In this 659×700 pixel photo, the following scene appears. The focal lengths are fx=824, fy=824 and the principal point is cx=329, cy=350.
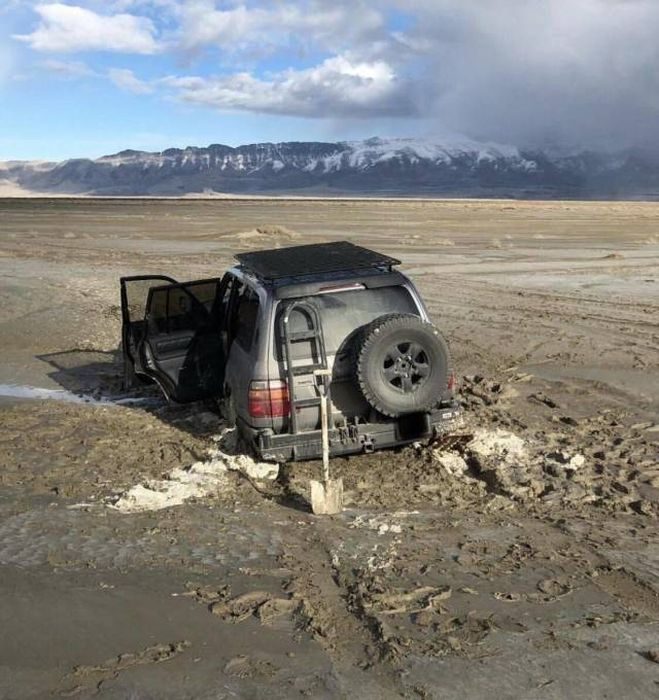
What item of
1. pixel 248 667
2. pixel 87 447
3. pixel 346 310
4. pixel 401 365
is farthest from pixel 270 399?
pixel 248 667

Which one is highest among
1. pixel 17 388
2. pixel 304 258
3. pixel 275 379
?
pixel 304 258

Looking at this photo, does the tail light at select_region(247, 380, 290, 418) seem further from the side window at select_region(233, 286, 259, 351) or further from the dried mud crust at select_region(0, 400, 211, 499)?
the dried mud crust at select_region(0, 400, 211, 499)

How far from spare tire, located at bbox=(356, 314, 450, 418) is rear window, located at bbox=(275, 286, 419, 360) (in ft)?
0.64

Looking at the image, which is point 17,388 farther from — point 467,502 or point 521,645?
point 521,645

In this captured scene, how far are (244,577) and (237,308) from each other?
10.8ft

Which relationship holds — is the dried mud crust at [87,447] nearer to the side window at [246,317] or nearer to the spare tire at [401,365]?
the side window at [246,317]

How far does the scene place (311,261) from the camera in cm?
733

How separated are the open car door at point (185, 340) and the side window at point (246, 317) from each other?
501mm

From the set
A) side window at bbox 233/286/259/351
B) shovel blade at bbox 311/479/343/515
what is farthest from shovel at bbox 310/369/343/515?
side window at bbox 233/286/259/351

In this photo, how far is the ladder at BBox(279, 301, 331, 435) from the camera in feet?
21.2

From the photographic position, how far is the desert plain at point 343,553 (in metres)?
3.96

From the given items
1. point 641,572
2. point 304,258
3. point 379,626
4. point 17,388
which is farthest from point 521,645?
point 17,388

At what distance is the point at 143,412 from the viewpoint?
9164 millimetres

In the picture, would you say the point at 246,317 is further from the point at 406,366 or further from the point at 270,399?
the point at 406,366
